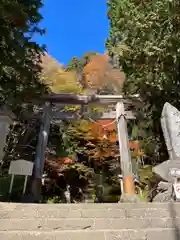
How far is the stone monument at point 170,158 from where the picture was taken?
5102 millimetres

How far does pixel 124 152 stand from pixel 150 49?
3.31m

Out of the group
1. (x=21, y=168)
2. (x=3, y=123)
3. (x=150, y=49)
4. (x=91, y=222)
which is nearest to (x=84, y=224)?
(x=91, y=222)

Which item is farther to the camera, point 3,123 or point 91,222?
point 3,123

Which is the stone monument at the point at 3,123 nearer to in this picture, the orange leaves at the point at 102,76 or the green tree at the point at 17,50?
the green tree at the point at 17,50

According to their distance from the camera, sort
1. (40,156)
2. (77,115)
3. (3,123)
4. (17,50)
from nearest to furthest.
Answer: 1. (3,123)
2. (17,50)
3. (40,156)
4. (77,115)

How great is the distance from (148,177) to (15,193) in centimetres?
480

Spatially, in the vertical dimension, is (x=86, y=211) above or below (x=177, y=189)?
below

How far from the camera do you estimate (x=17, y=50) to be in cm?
720

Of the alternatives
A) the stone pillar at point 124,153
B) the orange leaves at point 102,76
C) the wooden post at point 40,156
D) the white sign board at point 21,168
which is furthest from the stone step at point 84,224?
the orange leaves at point 102,76

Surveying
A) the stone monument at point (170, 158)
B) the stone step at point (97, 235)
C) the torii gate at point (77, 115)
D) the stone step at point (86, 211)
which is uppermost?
the torii gate at point (77, 115)

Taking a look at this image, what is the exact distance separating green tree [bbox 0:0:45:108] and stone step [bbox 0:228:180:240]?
464cm

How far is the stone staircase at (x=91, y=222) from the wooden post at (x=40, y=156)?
4906mm

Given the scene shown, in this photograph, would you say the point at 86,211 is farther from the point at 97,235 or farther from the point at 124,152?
the point at 124,152

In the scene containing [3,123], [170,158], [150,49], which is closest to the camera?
[170,158]
